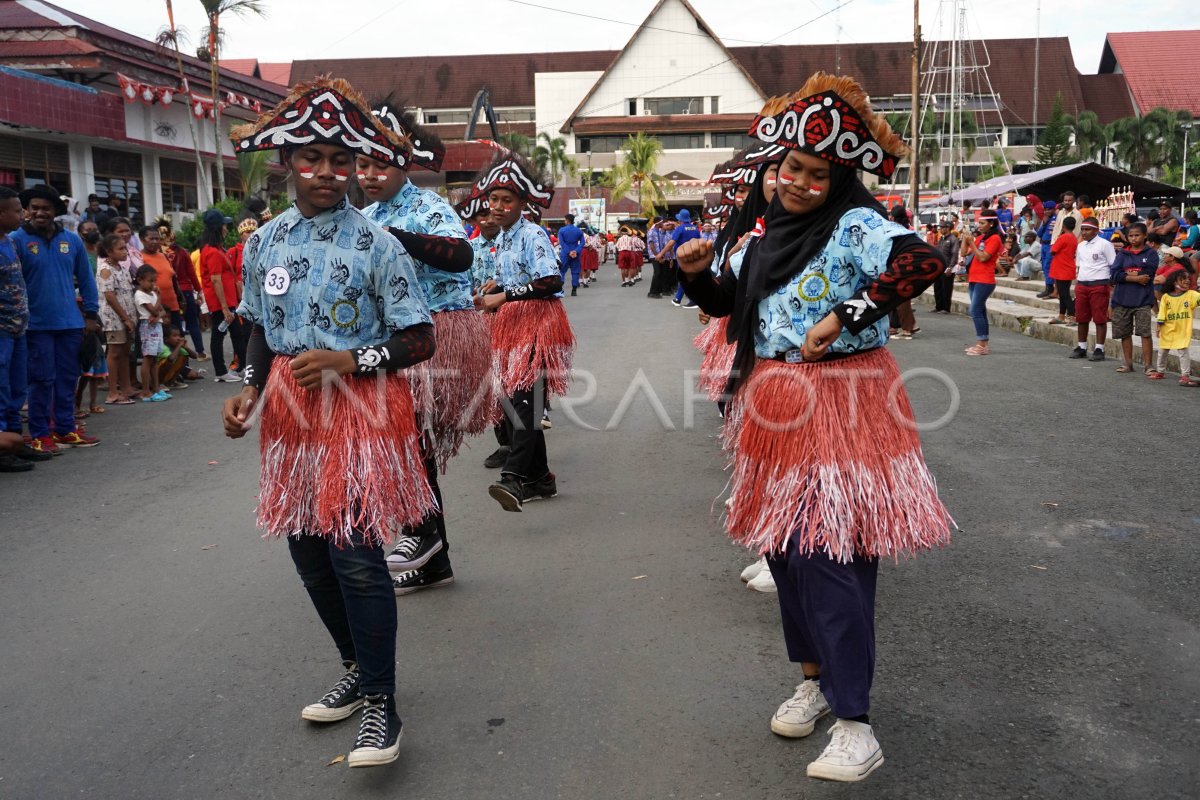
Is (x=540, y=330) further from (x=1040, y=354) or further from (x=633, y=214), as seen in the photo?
(x=633, y=214)

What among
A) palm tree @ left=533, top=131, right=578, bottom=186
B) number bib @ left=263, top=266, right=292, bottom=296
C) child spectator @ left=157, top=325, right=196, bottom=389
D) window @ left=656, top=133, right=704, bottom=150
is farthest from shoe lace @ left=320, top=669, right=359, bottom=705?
window @ left=656, top=133, right=704, bottom=150

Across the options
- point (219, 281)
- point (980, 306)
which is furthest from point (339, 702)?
point (980, 306)

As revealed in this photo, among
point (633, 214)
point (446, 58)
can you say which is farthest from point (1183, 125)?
point (446, 58)

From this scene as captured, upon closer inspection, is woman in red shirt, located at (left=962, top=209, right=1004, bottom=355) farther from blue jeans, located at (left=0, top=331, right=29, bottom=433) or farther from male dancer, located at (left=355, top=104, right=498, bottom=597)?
blue jeans, located at (left=0, top=331, right=29, bottom=433)

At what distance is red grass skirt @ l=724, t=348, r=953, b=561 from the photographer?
2939mm

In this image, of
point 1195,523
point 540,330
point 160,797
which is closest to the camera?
point 160,797

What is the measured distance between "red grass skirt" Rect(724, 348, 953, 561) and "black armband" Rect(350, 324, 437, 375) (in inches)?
42.4

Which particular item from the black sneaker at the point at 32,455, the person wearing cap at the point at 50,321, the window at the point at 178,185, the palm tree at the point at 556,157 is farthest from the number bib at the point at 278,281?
the palm tree at the point at 556,157

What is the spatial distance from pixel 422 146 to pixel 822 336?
2756 millimetres

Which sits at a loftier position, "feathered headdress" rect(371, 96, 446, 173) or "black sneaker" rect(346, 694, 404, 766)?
"feathered headdress" rect(371, 96, 446, 173)

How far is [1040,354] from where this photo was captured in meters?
13.0

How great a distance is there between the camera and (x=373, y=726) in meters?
2.99

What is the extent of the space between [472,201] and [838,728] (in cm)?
415

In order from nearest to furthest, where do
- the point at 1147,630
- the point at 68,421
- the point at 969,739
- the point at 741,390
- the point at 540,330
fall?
the point at 969,739 < the point at 741,390 < the point at 1147,630 < the point at 540,330 < the point at 68,421
